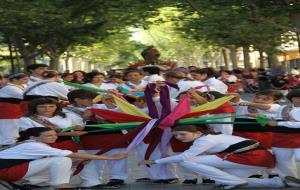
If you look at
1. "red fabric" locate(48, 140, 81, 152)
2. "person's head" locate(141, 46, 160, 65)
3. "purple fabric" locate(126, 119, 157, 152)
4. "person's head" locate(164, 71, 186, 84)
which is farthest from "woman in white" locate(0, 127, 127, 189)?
"person's head" locate(141, 46, 160, 65)

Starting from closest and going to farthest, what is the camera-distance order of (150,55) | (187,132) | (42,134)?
(42,134) < (187,132) < (150,55)

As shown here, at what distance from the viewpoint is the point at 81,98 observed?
7.58 metres

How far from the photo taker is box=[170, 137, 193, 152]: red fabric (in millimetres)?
7426

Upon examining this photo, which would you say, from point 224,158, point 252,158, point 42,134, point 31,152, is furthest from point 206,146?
point 31,152

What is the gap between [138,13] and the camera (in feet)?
70.8

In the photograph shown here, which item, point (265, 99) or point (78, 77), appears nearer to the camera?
point (265, 99)

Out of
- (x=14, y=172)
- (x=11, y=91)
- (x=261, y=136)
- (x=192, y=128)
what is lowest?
(x=11, y=91)

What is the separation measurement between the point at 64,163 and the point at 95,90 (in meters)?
1.78

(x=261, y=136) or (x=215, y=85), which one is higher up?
(x=261, y=136)

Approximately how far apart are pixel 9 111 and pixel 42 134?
14.2 ft

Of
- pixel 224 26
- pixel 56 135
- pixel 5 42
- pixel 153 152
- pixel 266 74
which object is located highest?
pixel 56 135

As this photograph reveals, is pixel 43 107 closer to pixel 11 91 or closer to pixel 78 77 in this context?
pixel 11 91

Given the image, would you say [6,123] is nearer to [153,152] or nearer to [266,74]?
[153,152]

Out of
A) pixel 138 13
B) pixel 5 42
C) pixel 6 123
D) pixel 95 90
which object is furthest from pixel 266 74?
pixel 95 90
